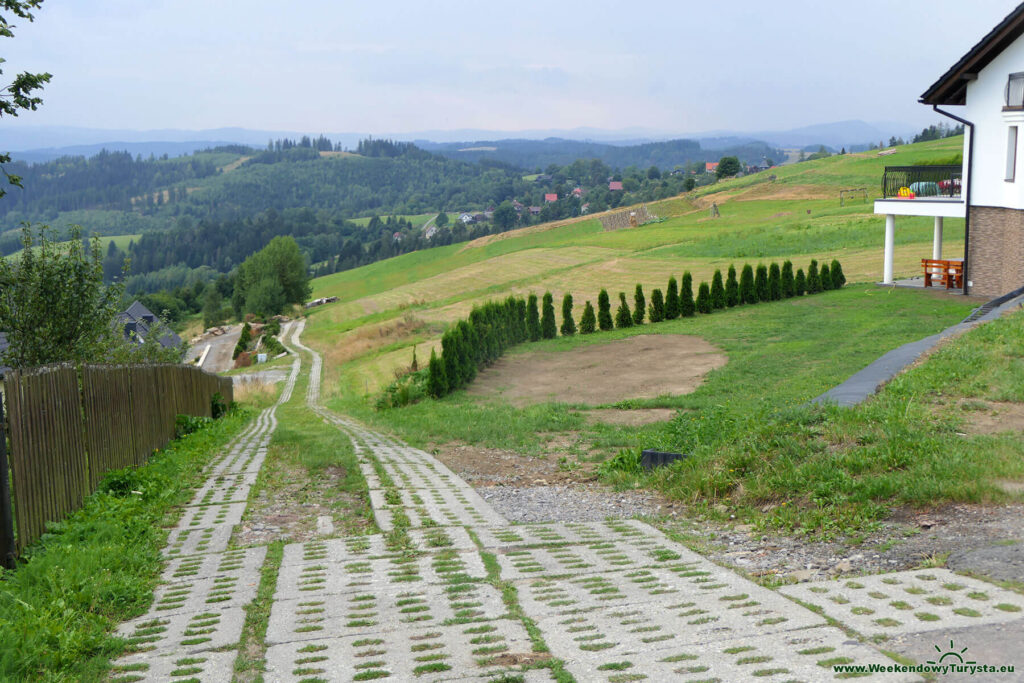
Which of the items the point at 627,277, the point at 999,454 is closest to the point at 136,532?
the point at 999,454

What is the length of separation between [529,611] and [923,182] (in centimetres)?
2979

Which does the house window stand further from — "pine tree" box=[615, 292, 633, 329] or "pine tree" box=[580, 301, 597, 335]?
"pine tree" box=[580, 301, 597, 335]

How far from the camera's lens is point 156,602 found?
5332 mm

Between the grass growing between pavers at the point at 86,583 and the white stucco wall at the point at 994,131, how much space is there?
23320 mm

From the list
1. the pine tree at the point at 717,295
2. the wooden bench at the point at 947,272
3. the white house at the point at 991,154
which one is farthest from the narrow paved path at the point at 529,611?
the pine tree at the point at 717,295

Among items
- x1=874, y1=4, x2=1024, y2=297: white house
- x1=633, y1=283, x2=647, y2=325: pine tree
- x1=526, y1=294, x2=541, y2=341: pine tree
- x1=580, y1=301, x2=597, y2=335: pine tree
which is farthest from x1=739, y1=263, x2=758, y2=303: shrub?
x1=526, y1=294, x2=541, y2=341: pine tree

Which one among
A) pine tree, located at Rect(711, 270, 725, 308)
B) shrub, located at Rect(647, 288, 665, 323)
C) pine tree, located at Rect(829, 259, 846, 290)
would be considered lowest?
shrub, located at Rect(647, 288, 665, 323)

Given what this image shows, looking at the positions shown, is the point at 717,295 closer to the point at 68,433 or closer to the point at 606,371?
the point at 606,371

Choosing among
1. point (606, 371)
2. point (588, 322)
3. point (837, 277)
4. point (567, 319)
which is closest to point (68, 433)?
point (606, 371)

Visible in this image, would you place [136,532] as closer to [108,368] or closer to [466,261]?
[108,368]

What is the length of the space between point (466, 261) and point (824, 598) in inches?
3157

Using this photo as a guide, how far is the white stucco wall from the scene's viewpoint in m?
22.6

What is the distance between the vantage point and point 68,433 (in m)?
7.54

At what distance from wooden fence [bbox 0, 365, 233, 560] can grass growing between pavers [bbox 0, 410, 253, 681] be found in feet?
0.68
